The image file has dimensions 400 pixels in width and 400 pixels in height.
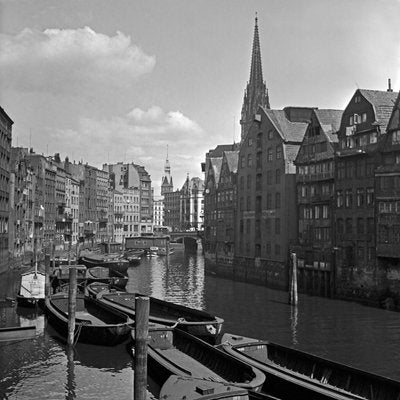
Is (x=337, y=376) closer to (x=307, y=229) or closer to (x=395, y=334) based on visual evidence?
(x=395, y=334)

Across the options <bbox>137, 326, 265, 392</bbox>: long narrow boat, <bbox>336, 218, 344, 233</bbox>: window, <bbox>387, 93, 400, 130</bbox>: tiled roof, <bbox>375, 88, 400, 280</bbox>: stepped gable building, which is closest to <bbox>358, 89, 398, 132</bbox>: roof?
<bbox>387, 93, 400, 130</bbox>: tiled roof

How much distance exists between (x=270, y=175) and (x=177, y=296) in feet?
83.3

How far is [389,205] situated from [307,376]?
36.1 meters

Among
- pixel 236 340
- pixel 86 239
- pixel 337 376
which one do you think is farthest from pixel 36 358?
pixel 86 239

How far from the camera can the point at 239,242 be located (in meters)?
101

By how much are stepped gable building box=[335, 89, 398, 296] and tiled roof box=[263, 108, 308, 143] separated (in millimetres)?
16560

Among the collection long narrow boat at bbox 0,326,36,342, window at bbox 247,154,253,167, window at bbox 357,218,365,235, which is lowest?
long narrow boat at bbox 0,326,36,342

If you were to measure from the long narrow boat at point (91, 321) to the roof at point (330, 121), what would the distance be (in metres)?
38.9

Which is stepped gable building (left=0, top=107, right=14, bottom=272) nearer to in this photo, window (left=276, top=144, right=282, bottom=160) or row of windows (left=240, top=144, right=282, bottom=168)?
row of windows (left=240, top=144, right=282, bottom=168)

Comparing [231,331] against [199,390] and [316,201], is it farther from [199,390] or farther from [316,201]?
[316,201]

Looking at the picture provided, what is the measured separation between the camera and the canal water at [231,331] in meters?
35.2

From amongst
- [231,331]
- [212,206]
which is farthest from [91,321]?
[212,206]

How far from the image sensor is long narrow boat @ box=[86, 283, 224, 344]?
42438 mm

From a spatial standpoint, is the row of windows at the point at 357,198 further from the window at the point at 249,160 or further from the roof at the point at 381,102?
the window at the point at 249,160
